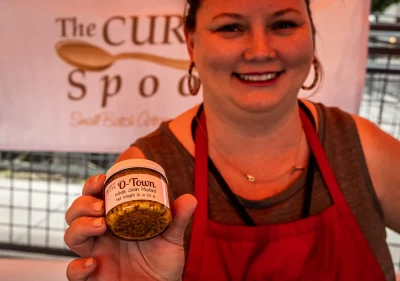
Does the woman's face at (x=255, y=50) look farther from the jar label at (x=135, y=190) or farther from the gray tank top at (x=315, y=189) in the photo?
the jar label at (x=135, y=190)

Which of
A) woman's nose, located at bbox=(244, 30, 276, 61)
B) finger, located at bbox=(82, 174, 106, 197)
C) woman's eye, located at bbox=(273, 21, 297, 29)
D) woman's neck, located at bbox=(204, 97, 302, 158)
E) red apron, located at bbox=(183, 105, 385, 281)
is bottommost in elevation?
red apron, located at bbox=(183, 105, 385, 281)

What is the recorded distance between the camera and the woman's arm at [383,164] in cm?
106

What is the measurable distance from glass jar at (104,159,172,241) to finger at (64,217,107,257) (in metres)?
0.03

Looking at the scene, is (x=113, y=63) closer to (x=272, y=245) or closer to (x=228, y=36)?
(x=228, y=36)

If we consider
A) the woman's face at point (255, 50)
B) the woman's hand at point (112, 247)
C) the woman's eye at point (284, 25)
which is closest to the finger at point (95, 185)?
the woman's hand at point (112, 247)

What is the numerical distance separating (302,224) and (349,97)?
81 cm

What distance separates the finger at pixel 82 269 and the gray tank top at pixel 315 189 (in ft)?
0.91

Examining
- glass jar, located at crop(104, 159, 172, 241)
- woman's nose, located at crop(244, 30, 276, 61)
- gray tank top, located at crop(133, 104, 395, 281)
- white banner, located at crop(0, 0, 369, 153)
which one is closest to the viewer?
glass jar, located at crop(104, 159, 172, 241)

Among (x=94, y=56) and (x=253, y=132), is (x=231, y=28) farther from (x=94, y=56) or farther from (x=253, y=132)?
(x=94, y=56)

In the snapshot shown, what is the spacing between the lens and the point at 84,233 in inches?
27.8

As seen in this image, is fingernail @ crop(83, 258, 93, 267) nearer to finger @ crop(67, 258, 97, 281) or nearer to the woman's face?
finger @ crop(67, 258, 97, 281)

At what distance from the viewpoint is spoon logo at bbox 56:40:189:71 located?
1654 millimetres

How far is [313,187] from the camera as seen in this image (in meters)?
1.03

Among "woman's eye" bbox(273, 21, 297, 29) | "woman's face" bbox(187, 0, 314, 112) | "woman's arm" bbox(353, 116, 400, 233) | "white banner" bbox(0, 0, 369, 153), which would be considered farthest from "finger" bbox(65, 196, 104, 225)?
"white banner" bbox(0, 0, 369, 153)
